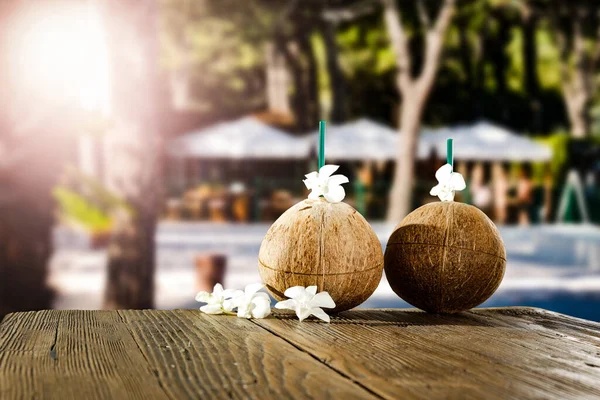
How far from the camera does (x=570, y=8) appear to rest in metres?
10.1

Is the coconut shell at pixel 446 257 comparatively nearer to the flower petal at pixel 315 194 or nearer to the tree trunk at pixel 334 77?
the flower petal at pixel 315 194

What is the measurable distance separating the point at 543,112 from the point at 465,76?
4.21 feet

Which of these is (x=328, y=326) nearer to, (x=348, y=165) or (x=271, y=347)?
(x=271, y=347)

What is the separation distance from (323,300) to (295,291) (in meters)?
0.04

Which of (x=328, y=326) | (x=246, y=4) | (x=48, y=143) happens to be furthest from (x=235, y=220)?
(x=328, y=326)

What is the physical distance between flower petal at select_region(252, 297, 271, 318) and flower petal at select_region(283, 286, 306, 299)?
0.16ft

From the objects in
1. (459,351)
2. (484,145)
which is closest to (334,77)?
(484,145)

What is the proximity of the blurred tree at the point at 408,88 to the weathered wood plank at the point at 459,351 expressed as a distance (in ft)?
26.6

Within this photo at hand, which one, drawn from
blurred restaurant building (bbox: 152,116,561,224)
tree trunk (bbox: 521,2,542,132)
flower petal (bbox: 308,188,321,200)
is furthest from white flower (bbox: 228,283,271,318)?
tree trunk (bbox: 521,2,542,132)

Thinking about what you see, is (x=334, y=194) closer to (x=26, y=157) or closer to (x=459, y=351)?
(x=459, y=351)

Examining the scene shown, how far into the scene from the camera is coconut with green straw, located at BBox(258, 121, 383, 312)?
3.25 ft

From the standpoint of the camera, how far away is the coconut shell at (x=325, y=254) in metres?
0.99

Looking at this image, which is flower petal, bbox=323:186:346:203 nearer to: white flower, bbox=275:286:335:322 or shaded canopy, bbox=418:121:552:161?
white flower, bbox=275:286:335:322

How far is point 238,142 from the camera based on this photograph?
907 centimetres
